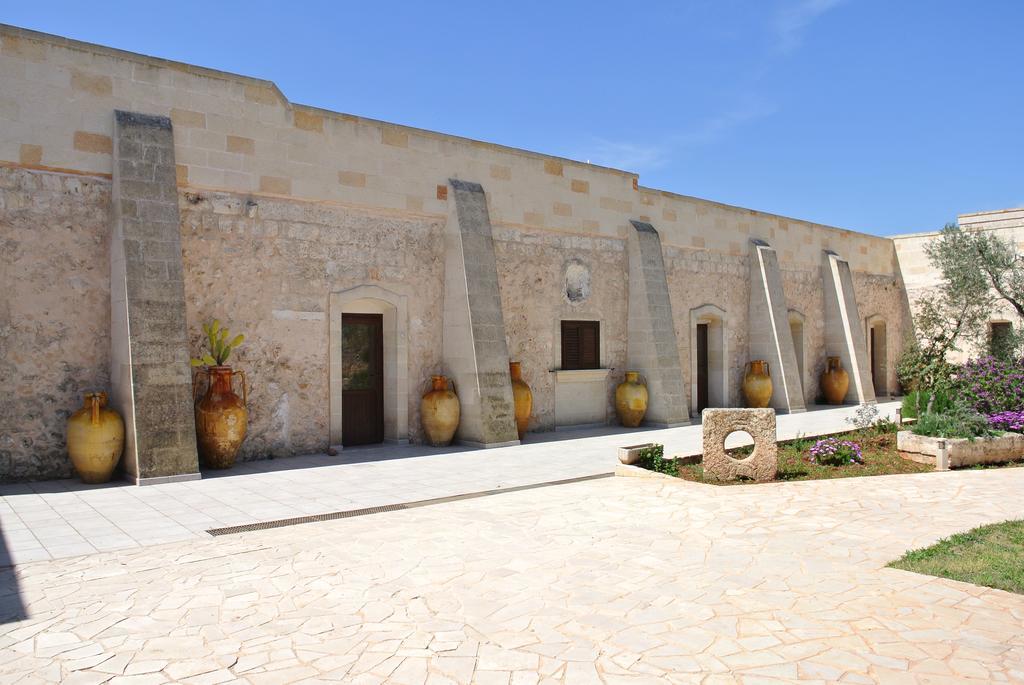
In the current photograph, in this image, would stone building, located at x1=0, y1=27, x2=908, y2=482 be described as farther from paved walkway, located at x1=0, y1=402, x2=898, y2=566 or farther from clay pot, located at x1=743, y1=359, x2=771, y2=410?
paved walkway, located at x1=0, y1=402, x2=898, y2=566

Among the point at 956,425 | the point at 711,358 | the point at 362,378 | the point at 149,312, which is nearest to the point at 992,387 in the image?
the point at 956,425

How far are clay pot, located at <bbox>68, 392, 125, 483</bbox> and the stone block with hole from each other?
6582mm

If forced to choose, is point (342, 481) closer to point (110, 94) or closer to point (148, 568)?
point (148, 568)

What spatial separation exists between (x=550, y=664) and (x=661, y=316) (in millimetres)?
11100

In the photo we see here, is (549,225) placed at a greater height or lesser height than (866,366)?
greater

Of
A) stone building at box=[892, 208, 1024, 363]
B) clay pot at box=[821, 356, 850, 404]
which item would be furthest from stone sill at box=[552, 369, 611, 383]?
stone building at box=[892, 208, 1024, 363]

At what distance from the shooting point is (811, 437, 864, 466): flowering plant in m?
9.08

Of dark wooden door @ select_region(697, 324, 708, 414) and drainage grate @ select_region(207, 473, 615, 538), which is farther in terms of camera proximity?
dark wooden door @ select_region(697, 324, 708, 414)

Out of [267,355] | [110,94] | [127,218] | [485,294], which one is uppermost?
[110,94]

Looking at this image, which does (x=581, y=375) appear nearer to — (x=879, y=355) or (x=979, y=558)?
(x=979, y=558)

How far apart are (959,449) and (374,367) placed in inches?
314

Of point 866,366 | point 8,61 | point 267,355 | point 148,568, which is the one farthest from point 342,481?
point 866,366

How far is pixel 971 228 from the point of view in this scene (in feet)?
62.3

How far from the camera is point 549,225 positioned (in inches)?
512
